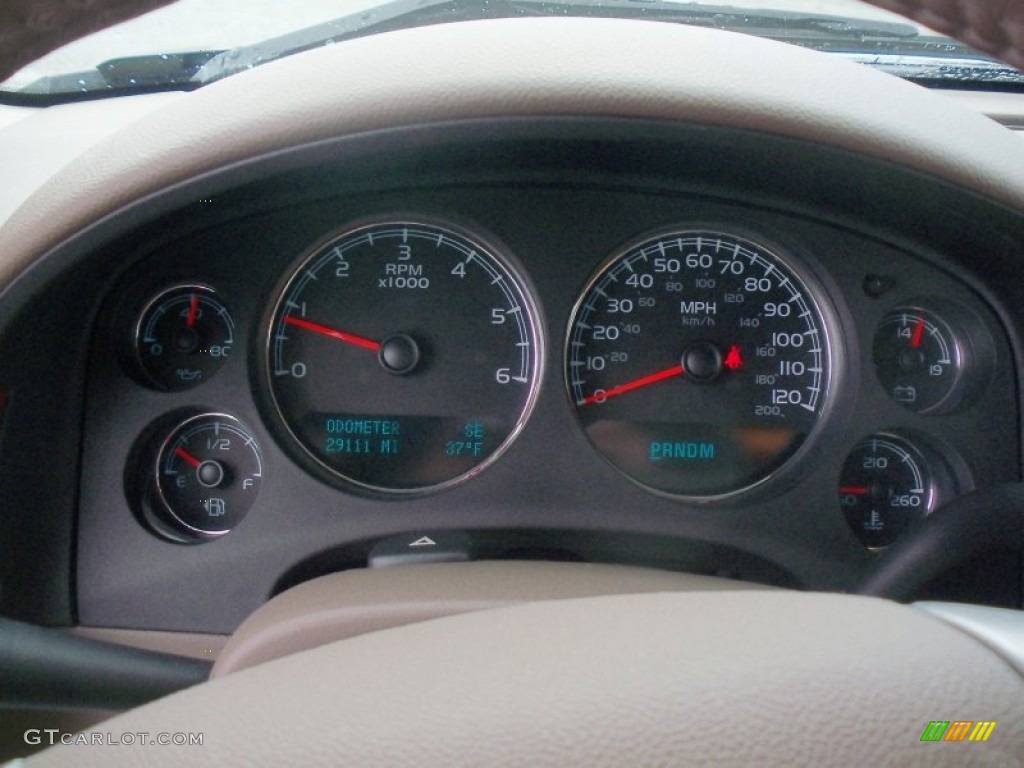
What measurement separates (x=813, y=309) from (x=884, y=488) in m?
0.45

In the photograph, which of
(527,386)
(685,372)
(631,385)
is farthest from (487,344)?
(685,372)

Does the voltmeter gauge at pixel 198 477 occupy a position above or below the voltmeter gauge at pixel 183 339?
below

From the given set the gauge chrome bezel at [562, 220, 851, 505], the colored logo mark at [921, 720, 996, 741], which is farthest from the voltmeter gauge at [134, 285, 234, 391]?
the colored logo mark at [921, 720, 996, 741]

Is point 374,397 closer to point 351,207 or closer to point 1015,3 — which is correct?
point 351,207

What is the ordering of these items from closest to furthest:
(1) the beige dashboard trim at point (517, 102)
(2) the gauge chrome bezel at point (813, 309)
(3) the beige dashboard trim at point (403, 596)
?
(1) the beige dashboard trim at point (517, 102) < (3) the beige dashboard trim at point (403, 596) < (2) the gauge chrome bezel at point (813, 309)

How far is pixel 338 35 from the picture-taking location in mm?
2154

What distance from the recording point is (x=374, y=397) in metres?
2.26

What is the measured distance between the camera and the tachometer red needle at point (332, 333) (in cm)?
224

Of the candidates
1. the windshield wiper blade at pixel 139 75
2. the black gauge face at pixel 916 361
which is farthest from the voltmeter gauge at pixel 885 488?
the windshield wiper blade at pixel 139 75

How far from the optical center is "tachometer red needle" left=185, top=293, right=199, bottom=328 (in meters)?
2.21

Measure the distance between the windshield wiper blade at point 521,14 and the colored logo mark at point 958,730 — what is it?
170 cm

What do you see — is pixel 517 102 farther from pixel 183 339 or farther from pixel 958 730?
pixel 183 339

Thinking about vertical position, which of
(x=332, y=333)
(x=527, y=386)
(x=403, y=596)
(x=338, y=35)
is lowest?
(x=403, y=596)

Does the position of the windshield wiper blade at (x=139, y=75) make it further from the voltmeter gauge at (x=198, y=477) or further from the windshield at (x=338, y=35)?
the voltmeter gauge at (x=198, y=477)
